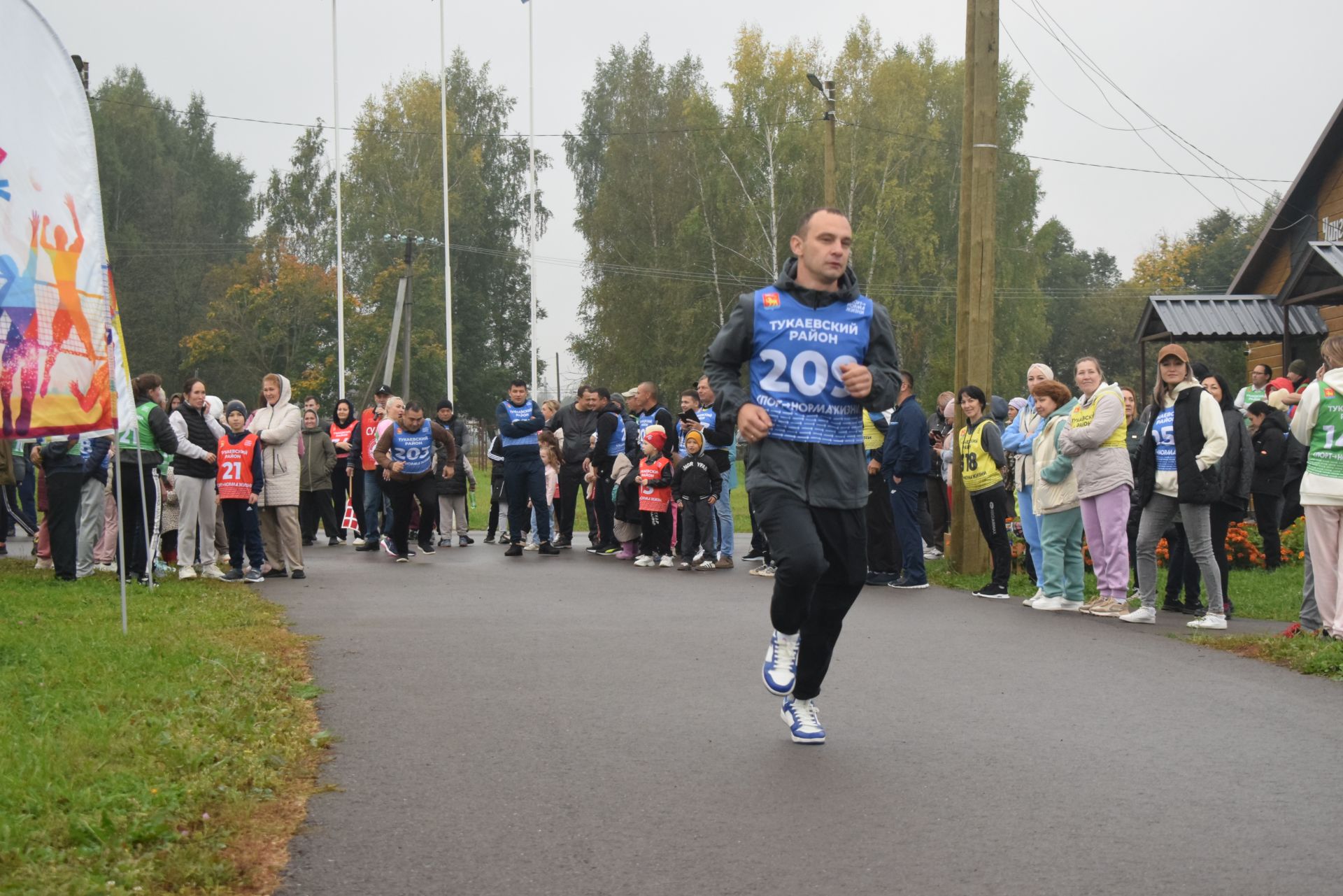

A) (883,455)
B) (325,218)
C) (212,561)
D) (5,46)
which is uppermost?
(325,218)

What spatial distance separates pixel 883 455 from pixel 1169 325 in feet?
63.0

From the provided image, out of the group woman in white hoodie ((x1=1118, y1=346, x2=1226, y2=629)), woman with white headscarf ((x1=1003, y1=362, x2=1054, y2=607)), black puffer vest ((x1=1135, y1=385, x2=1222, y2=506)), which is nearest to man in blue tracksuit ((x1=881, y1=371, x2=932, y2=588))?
woman with white headscarf ((x1=1003, y1=362, x2=1054, y2=607))

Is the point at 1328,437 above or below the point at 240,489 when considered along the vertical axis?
above

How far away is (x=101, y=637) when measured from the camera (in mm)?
9469

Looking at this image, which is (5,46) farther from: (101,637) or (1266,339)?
(1266,339)

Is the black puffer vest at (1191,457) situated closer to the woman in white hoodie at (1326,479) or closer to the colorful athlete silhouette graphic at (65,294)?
A: the woman in white hoodie at (1326,479)

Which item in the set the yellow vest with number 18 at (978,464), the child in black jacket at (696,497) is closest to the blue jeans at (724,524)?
the child in black jacket at (696,497)

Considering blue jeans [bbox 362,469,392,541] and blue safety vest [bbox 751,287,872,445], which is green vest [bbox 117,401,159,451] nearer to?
blue jeans [bbox 362,469,392,541]

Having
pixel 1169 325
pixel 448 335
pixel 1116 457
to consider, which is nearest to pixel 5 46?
pixel 1116 457

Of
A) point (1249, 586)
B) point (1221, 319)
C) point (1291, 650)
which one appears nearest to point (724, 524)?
point (1249, 586)

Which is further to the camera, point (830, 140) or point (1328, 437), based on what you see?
point (830, 140)

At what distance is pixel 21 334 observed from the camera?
8383 mm

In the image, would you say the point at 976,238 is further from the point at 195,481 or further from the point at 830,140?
the point at 830,140

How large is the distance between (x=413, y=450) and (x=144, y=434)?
3.92 metres
